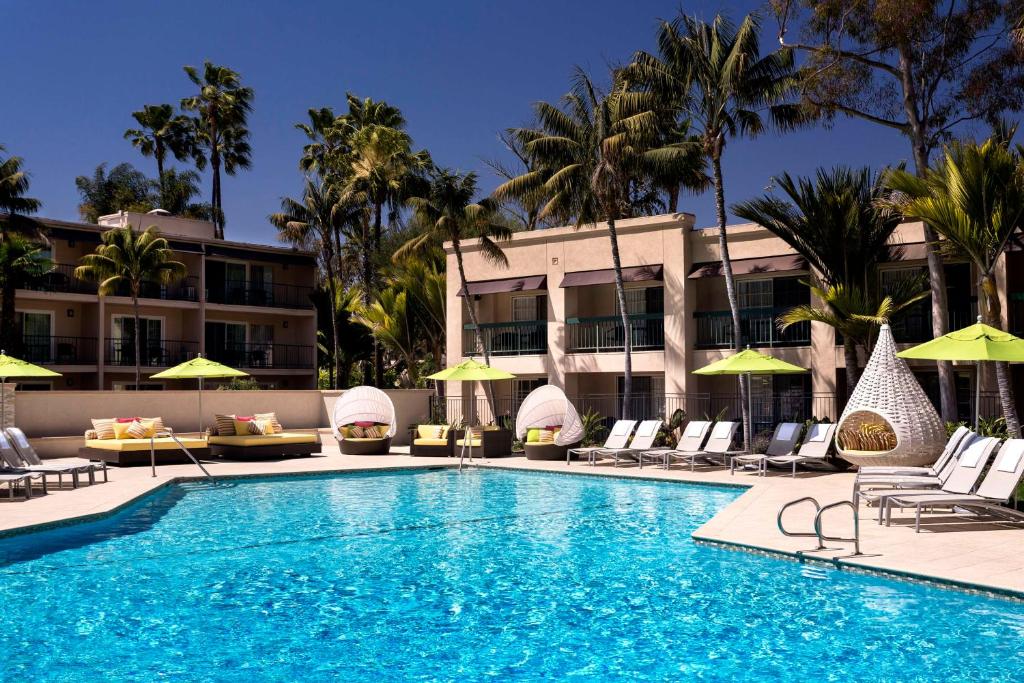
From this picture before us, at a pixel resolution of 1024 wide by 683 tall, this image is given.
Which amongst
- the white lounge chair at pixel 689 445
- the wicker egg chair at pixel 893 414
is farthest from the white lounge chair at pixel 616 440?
the wicker egg chair at pixel 893 414

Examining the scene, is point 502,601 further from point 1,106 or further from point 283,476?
point 1,106

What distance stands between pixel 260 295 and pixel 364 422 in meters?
17.8

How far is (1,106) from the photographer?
33.9 metres

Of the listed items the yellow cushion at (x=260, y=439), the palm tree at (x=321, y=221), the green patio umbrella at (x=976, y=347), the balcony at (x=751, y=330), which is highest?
the palm tree at (x=321, y=221)

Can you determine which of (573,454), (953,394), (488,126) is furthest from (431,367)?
(953,394)

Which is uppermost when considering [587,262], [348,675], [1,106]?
[1,106]

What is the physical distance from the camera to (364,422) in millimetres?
23891

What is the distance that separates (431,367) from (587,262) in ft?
39.8

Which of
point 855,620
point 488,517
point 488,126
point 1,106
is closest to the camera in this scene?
point 855,620

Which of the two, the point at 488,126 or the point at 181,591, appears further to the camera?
the point at 488,126

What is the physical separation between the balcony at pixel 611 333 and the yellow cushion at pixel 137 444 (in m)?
11.9

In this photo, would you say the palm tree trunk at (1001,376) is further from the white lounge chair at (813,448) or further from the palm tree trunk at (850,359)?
the palm tree trunk at (850,359)

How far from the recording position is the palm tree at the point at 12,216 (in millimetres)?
29328

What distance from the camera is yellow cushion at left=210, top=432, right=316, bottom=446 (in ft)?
70.9
